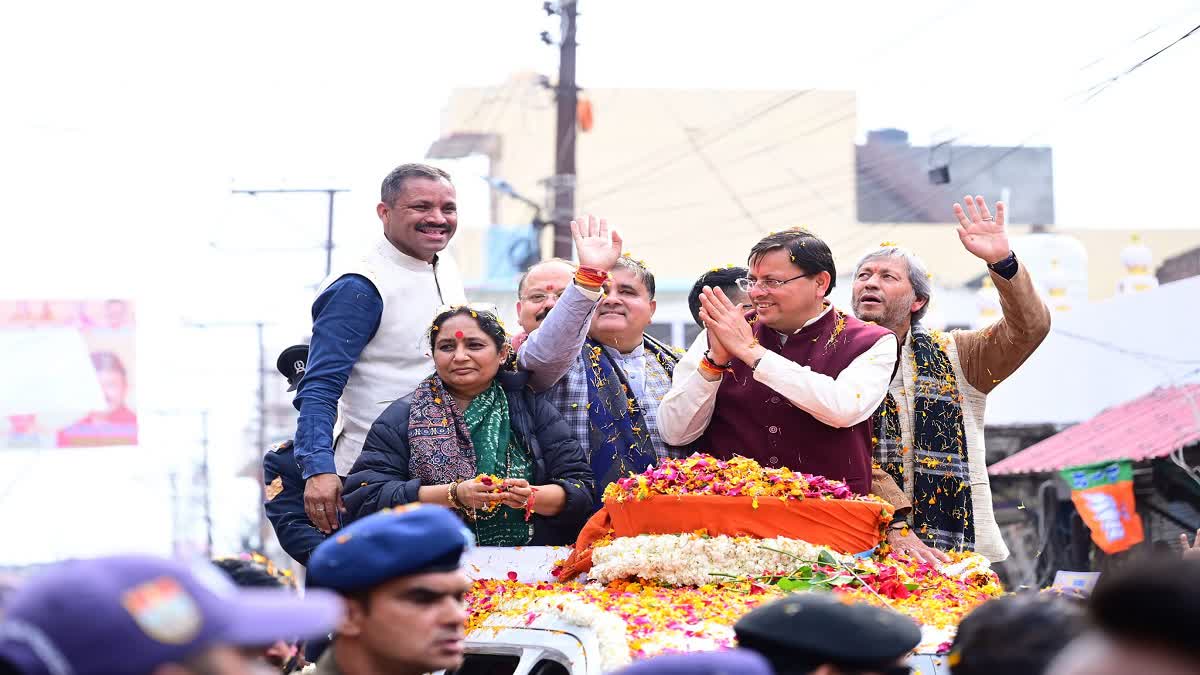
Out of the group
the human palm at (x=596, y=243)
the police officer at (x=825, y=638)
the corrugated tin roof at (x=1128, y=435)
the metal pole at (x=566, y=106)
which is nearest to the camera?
the police officer at (x=825, y=638)

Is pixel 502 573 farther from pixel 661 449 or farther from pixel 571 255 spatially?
pixel 571 255

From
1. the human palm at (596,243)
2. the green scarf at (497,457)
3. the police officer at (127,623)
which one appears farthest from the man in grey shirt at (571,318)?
the police officer at (127,623)

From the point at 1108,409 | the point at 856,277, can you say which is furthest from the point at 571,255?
the point at 856,277

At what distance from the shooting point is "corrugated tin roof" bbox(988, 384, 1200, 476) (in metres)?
14.6

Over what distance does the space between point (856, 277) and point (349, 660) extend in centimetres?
408

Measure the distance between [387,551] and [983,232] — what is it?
149 inches

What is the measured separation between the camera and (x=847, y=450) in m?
5.83

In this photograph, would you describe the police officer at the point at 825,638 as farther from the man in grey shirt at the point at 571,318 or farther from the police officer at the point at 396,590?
the man in grey shirt at the point at 571,318

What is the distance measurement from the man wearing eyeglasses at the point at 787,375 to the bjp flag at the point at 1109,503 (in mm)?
10249

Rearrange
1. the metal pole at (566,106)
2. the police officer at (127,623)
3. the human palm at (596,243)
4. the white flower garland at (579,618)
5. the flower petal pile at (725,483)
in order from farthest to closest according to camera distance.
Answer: the metal pole at (566,106)
the human palm at (596,243)
the flower petal pile at (725,483)
the white flower garland at (579,618)
the police officer at (127,623)

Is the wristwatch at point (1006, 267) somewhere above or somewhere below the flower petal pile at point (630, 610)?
above

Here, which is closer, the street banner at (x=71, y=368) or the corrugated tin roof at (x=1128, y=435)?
the corrugated tin roof at (x=1128, y=435)

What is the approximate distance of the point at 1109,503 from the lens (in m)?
15.6

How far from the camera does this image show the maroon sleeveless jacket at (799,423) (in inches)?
229
